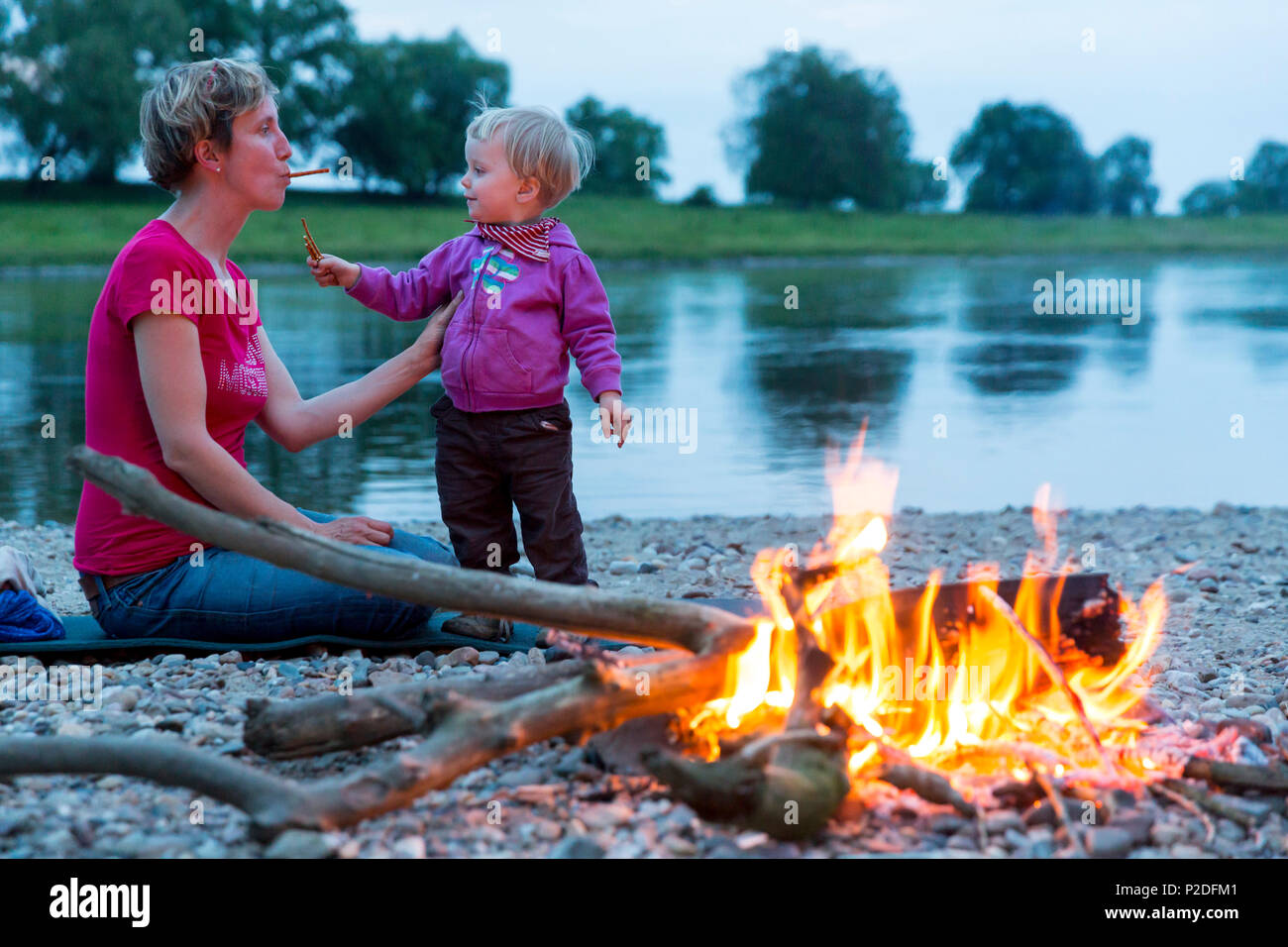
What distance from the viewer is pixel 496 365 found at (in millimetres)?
4250

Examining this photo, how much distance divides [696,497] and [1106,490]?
2746 mm

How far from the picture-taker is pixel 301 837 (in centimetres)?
249

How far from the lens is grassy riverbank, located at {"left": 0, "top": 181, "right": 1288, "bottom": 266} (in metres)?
34.3

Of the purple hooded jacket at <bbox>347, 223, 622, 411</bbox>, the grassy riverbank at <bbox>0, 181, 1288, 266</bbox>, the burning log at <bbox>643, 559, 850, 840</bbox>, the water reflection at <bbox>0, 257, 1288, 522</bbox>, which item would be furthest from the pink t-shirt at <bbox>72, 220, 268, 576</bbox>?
the grassy riverbank at <bbox>0, 181, 1288, 266</bbox>

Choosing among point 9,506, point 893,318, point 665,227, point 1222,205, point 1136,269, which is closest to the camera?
point 9,506

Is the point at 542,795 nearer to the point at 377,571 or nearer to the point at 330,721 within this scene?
the point at 330,721

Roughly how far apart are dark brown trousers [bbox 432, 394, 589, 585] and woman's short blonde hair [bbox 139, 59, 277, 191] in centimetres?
114

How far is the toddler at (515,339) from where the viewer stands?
426 cm

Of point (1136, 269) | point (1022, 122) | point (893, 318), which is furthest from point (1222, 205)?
point (893, 318)

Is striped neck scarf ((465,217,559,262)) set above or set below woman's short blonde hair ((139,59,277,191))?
below

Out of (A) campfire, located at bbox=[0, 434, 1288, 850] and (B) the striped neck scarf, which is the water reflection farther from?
(A) campfire, located at bbox=[0, 434, 1288, 850]

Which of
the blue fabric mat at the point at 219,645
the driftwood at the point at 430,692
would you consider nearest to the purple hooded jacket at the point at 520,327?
the blue fabric mat at the point at 219,645

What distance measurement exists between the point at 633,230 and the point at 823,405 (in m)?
30.3
